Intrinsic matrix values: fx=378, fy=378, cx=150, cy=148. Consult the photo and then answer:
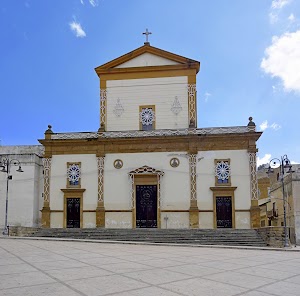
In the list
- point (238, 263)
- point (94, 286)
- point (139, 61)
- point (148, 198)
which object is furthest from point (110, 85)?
point (94, 286)

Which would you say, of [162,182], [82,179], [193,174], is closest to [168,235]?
[162,182]

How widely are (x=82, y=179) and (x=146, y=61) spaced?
9693 mm

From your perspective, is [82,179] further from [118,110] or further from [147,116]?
[147,116]

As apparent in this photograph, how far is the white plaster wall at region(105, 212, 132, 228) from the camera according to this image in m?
25.1

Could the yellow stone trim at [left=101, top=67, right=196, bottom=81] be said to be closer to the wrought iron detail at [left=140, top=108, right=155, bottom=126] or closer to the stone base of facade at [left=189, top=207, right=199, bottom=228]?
the wrought iron detail at [left=140, top=108, right=155, bottom=126]

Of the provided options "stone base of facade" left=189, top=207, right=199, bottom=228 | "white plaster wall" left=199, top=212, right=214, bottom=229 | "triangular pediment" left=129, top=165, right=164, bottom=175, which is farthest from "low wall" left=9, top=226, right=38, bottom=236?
"white plaster wall" left=199, top=212, right=214, bottom=229

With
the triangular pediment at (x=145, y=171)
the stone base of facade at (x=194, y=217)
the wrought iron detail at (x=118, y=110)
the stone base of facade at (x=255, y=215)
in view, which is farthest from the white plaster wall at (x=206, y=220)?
the wrought iron detail at (x=118, y=110)

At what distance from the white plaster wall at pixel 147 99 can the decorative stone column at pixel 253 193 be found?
5.22 m

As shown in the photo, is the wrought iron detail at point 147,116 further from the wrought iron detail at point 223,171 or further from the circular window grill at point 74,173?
the wrought iron detail at point 223,171

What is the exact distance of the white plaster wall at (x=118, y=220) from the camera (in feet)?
82.3

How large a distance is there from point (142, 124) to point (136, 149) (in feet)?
7.14

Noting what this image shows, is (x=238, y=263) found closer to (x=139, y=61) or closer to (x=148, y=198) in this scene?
(x=148, y=198)

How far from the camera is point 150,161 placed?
25812 mm

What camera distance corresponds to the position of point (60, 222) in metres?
25.7
